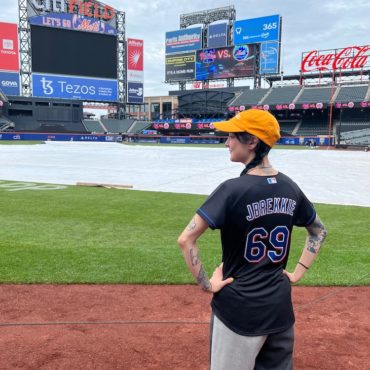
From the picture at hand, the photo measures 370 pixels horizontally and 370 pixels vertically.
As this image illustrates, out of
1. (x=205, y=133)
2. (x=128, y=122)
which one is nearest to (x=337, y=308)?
(x=205, y=133)

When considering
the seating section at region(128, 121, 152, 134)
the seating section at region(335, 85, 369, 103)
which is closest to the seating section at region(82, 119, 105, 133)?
the seating section at region(128, 121, 152, 134)

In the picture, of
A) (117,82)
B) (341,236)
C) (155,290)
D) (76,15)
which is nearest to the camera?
(155,290)

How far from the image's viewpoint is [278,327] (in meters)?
2.18

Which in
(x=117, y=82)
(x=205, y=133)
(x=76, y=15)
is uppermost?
(x=76, y=15)

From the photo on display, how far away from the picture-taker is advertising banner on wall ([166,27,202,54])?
78.3 meters

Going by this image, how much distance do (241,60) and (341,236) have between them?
6913cm

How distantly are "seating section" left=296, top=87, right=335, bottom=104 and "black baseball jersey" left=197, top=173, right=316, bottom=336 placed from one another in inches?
2662

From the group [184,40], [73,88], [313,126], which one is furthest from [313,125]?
[73,88]

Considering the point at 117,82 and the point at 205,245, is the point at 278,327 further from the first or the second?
the point at 117,82

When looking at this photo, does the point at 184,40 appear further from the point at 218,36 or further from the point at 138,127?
the point at 138,127

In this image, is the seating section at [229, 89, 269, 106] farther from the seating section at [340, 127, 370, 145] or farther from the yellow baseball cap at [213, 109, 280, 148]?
the yellow baseball cap at [213, 109, 280, 148]

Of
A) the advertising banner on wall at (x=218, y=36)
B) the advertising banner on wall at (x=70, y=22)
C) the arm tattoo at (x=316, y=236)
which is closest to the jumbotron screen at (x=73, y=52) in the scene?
the advertising banner on wall at (x=70, y=22)

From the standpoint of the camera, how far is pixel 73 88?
69.1 metres

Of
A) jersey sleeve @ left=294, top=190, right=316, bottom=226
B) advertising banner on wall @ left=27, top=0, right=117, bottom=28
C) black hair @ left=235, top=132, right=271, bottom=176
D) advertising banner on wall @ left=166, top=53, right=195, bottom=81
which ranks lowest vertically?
jersey sleeve @ left=294, top=190, right=316, bottom=226
